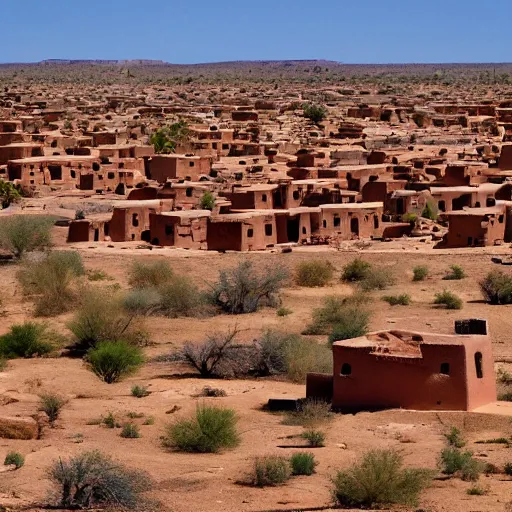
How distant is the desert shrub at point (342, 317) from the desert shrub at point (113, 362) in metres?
3.75

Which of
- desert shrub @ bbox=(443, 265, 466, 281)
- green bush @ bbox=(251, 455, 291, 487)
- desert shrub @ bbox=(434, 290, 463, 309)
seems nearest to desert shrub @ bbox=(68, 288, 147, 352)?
desert shrub @ bbox=(434, 290, 463, 309)

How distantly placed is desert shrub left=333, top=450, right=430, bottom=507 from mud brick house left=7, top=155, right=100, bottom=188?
34841mm

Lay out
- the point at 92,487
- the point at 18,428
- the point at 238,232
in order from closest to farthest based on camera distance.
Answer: the point at 92,487 → the point at 18,428 → the point at 238,232

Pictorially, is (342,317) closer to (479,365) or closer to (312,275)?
(312,275)

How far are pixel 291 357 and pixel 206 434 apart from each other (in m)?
5.29

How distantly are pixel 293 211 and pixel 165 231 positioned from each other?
11.6 feet

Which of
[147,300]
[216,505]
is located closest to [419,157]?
[147,300]

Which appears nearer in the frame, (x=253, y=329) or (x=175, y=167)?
(x=253, y=329)

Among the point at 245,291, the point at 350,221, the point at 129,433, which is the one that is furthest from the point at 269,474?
the point at 350,221

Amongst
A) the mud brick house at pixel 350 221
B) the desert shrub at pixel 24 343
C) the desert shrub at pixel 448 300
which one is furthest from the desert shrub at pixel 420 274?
the desert shrub at pixel 24 343

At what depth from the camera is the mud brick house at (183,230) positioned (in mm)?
36125

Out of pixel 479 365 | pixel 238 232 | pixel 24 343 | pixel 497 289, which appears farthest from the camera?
pixel 238 232

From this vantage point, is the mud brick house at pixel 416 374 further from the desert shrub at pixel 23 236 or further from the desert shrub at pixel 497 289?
the desert shrub at pixel 23 236

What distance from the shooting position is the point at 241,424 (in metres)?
19.2
